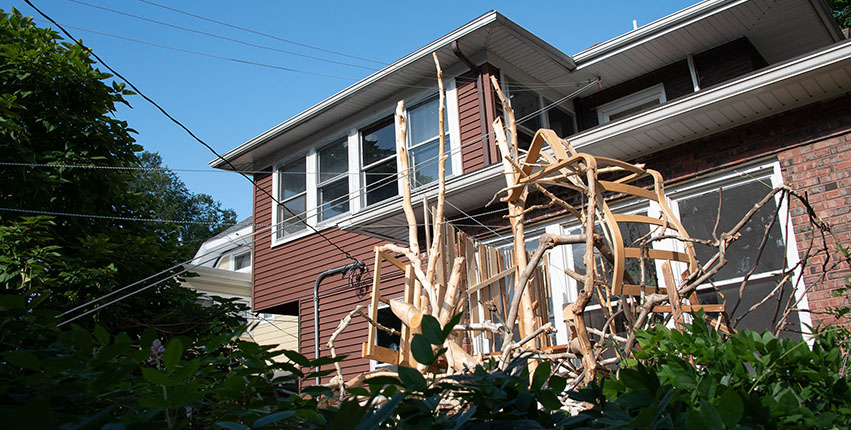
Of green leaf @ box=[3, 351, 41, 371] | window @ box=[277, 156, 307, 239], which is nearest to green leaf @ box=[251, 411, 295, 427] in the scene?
green leaf @ box=[3, 351, 41, 371]

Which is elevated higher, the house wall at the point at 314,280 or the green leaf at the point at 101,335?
the house wall at the point at 314,280

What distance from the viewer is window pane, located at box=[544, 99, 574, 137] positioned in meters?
9.29

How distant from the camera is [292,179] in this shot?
464 inches

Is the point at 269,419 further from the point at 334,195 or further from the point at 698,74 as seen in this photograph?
the point at 334,195

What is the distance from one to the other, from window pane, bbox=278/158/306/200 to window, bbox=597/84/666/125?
5.57 m

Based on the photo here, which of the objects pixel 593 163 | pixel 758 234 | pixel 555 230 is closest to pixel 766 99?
pixel 758 234

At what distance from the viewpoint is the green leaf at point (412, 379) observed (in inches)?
33.3

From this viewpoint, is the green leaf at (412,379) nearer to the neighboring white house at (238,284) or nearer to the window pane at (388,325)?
the neighboring white house at (238,284)

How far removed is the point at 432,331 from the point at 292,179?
11.2 metres

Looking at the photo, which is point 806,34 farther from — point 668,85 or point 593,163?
point 593,163

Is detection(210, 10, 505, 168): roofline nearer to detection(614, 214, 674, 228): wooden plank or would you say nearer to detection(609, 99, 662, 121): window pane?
detection(609, 99, 662, 121): window pane

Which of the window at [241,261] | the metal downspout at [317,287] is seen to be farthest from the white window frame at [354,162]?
the window at [241,261]

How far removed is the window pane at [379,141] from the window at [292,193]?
163 centimetres

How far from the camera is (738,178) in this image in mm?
6062
